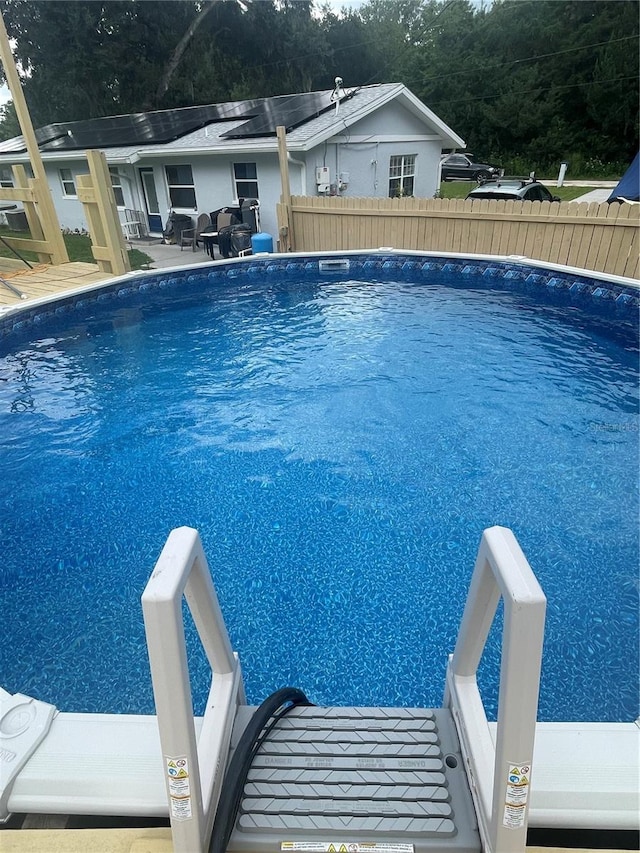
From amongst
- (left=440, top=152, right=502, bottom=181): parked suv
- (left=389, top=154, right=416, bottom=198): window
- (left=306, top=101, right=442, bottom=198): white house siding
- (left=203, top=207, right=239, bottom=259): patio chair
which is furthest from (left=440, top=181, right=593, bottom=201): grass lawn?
(left=203, top=207, right=239, bottom=259): patio chair

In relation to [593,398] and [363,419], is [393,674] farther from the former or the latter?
[593,398]

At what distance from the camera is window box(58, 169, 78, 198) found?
15273 mm

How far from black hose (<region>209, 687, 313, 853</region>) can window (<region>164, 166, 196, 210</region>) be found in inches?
546

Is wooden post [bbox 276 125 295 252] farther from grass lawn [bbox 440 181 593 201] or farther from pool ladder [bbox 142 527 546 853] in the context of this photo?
grass lawn [bbox 440 181 593 201]

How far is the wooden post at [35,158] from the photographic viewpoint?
7270mm

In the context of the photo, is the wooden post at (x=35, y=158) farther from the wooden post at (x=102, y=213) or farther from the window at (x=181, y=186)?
the window at (x=181, y=186)

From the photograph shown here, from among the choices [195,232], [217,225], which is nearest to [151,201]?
[195,232]

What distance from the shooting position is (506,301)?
27.0 ft

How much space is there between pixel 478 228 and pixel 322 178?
13.1 feet

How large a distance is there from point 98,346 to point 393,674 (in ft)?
20.1

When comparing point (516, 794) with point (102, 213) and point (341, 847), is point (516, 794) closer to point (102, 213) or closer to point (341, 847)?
point (341, 847)

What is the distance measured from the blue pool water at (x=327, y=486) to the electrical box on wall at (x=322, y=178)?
4952mm

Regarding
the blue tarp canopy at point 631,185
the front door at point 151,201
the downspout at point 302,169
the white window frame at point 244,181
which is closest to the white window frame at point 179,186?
the front door at point 151,201

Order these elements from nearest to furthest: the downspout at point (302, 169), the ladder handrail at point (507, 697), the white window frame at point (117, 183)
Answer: the ladder handrail at point (507, 697) → the downspout at point (302, 169) → the white window frame at point (117, 183)
